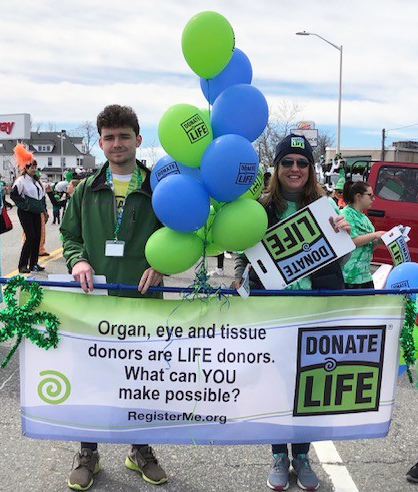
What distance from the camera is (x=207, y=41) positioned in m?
2.51

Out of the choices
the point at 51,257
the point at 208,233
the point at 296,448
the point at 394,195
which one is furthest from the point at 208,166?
the point at 51,257

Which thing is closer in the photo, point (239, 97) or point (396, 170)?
point (239, 97)

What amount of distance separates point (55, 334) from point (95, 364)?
24 cm

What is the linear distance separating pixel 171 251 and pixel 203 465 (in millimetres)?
1432

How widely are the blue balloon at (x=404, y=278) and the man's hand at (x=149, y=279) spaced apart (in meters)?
1.28

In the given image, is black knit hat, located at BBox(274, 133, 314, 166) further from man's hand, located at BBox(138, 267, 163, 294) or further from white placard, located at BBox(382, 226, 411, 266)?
white placard, located at BBox(382, 226, 411, 266)

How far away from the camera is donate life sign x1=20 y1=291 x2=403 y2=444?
8.48ft

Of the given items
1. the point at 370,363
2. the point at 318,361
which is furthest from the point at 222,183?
the point at 370,363

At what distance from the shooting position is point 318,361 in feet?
8.67

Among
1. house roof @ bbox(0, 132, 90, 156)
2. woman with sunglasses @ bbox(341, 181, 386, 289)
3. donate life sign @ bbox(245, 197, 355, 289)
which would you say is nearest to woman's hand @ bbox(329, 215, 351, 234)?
donate life sign @ bbox(245, 197, 355, 289)

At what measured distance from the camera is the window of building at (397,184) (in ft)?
27.8

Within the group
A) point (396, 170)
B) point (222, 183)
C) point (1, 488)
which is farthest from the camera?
point (396, 170)

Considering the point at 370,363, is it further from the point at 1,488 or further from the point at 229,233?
the point at 1,488

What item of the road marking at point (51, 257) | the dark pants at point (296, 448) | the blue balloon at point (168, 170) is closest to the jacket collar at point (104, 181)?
the blue balloon at point (168, 170)
